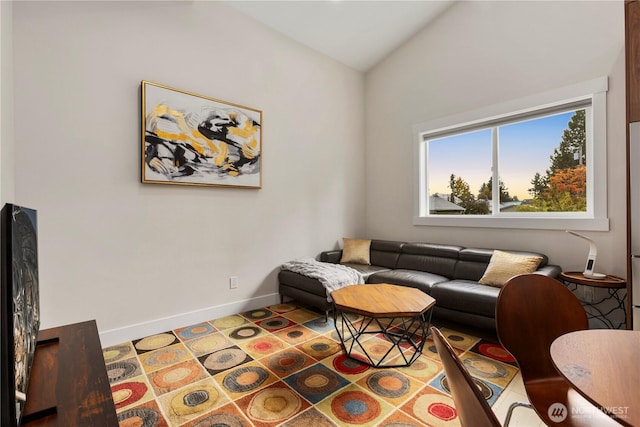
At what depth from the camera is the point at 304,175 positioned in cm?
384

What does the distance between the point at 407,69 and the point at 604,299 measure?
3.38 meters

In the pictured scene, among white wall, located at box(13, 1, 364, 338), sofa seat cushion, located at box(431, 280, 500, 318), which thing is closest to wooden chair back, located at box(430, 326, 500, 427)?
sofa seat cushion, located at box(431, 280, 500, 318)

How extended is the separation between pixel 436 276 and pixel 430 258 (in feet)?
1.07

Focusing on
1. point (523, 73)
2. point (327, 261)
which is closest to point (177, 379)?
point (327, 261)

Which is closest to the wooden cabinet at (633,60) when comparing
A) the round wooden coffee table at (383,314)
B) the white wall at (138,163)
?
the round wooden coffee table at (383,314)

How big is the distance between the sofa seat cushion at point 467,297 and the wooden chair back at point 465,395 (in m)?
2.08

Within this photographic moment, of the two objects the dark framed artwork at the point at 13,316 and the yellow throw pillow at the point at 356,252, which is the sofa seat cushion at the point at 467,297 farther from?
the dark framed artwork at the point at 13,316

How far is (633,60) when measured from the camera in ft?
6.78

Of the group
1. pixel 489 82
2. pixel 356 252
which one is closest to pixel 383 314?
pixel 356 252

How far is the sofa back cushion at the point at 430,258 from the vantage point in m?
3.36

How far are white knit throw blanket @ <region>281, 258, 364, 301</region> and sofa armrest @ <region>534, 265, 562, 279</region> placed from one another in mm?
1653

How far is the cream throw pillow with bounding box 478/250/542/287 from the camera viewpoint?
271 centimetres

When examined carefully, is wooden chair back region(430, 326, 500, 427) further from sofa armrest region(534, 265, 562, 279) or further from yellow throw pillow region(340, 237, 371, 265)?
yellow throw pillow region(340, 237, 371, 265)

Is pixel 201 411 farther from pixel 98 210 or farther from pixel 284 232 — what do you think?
pixel 284 232
